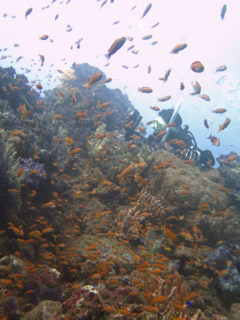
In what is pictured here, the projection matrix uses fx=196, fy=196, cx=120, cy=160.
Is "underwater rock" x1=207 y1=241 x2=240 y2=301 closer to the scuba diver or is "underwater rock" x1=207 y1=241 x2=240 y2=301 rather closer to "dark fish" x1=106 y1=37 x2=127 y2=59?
the scuba diver

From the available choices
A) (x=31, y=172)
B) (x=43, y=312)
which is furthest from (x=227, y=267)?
(x=31, y=172)

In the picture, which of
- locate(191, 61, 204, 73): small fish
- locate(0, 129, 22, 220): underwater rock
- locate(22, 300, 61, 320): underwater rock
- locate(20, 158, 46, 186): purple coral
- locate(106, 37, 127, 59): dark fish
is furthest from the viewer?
locate(191, 61, 204, 73): small fish

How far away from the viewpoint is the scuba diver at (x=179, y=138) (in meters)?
10.7

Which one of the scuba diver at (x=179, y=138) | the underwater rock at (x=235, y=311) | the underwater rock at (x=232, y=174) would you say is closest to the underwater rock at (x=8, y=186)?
the underwater rock at (x=235, y=311)

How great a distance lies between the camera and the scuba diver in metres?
10.7

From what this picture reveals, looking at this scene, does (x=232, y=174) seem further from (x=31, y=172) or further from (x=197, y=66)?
(x=31, y=172)

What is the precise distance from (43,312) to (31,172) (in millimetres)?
3694

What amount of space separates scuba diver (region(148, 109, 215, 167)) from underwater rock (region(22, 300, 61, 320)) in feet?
27.4

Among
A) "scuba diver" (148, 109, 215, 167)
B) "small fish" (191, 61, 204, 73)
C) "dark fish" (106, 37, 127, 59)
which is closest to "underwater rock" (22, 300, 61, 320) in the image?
"dark fish" (106, 37, 127, 59)

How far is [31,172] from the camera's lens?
5.87 meters

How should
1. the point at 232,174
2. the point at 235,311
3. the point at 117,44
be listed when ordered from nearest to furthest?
the point at 117,44
the point at 235,311
the point at 232,174

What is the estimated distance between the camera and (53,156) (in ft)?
24.2

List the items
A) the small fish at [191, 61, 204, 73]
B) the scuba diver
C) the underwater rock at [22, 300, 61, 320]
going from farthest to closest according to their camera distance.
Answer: the scuba diver → the small fish at [191, 61, 204, 73] → the underwater rock at [22, 300, 61, 320]

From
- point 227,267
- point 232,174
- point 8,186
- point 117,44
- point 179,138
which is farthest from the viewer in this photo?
point 179,138
